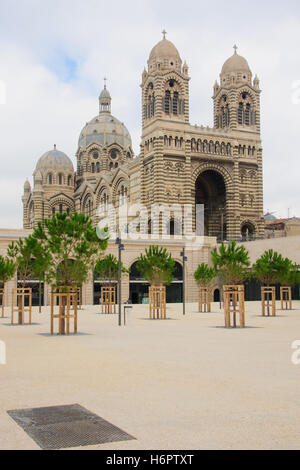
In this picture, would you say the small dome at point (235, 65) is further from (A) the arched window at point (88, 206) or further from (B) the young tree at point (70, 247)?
(B) the young tree at point (70, 247)

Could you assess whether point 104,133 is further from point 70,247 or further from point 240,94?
point 70,247

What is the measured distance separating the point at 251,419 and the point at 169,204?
5852 cm

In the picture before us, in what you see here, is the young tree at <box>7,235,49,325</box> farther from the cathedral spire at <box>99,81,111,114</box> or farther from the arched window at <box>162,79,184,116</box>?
the cathedral spire at <box>99,81,111,114</box>

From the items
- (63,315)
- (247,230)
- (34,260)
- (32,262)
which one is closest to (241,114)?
(247,230)

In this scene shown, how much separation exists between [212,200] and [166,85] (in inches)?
630

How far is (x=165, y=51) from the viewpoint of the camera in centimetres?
6794

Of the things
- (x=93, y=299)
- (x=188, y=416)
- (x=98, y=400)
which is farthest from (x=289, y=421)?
(x=93, y=299)

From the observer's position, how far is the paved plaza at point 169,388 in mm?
6590

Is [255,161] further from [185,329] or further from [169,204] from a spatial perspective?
[185,329]

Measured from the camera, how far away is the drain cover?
21.2ft

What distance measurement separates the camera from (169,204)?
6550 centimetres

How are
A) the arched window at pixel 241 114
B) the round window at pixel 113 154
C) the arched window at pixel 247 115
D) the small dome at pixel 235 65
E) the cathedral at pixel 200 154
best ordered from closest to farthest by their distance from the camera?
the cathedral at pixel 200 154, the arched window at pixel 241 114, the arched window at pixel 247 115, the small dome at pixel 235 65, the round window at pixel 113 154

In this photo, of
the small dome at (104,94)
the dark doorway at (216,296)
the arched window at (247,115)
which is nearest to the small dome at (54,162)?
the small dome at (104,94)

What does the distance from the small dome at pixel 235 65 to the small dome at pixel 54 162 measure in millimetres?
36377
